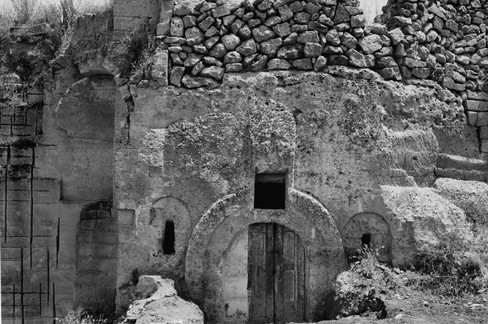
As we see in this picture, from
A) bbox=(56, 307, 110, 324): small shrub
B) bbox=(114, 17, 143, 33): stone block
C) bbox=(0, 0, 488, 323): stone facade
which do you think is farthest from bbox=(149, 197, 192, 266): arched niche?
bbox=(114, 17, 143, 33): stone block

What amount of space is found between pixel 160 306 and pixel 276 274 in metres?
1.92

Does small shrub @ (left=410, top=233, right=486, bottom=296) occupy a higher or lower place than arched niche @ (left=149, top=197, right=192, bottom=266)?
lower

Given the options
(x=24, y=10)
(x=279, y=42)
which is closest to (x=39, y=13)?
(x=24, y=10)

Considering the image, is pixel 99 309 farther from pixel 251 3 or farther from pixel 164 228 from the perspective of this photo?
pixel 251 3

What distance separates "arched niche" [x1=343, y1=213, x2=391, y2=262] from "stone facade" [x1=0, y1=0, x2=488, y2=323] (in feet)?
0.05

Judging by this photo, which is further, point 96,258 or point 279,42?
point 96,258

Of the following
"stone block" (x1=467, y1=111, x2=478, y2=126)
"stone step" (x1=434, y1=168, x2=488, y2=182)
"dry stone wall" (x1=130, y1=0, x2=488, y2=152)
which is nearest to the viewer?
"dry stone wall" (x1=130, y1=0, x2=488, y2=152)

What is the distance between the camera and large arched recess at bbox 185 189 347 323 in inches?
351

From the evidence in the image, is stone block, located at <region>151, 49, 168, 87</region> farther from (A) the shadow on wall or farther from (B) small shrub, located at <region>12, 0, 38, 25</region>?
(B) small shrub, located at <region>12, 0, 38, 25</region>

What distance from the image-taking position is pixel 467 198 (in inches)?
377

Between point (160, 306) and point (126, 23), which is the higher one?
point (126, 23)

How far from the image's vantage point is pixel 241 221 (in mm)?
9016

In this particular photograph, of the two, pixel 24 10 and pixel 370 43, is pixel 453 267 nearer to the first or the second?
pixel 370 43

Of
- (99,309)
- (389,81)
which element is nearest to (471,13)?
(389,81)
